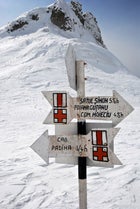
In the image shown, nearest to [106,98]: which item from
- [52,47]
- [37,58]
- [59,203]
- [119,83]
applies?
[59,203]

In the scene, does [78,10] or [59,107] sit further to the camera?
[78,10]

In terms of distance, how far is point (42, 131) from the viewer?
8750 mm

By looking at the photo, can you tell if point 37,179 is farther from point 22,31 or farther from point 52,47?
point 22,31

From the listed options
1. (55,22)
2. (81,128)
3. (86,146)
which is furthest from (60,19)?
(86,146)

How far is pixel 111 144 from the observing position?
2617mm

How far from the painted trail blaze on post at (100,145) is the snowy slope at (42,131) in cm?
164

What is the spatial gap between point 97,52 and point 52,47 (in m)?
4.22

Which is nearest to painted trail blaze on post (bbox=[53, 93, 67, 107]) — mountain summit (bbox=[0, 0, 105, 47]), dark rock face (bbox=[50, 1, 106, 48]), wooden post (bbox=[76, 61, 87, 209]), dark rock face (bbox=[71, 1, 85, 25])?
wooden post (bbox=[76, 61, 87, 209])

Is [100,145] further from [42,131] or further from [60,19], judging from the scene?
[60,19]

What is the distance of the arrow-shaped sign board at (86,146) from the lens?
2629 mm

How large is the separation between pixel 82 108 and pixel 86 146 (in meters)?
0.38

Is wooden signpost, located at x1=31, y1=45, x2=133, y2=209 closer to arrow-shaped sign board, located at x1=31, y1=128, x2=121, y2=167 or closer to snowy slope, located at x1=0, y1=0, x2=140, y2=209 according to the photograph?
arrow-shaped sign board, located at x1=31, y1=128, x2=121, y2=167

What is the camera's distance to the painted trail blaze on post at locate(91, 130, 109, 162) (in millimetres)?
2641

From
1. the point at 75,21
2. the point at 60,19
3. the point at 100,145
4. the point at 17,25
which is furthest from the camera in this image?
the point at 75,21
